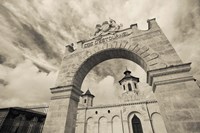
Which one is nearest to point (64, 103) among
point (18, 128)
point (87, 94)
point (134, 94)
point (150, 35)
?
point (150, 35)

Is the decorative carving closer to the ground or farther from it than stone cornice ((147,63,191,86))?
farther from it

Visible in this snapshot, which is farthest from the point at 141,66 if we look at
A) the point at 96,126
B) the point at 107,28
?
the point at 96,126

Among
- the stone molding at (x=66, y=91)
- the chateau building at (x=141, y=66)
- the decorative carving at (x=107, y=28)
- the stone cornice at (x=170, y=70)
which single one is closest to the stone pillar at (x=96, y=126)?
the chateau building at (x=141, y=66)

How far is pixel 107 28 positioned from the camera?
7.43 m

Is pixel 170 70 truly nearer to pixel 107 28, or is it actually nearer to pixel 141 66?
pixel 141 66

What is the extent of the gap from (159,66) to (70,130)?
5086 millimetres

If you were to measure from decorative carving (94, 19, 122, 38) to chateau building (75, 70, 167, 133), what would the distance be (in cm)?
2081

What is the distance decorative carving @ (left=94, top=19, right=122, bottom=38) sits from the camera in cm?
724

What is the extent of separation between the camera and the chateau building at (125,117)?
21.5 m

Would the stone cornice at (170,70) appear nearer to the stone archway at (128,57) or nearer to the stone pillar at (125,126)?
the stone archway at (128,57)

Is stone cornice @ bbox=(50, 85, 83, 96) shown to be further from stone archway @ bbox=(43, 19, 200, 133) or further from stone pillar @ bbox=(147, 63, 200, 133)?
stone pillar @ bbox=(147, 63, 200, 133)

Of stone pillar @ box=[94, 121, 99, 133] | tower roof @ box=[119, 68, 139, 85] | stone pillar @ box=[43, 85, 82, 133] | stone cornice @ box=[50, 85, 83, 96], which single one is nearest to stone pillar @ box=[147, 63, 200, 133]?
stone cornice @ box=[50, 85, 83, 96]

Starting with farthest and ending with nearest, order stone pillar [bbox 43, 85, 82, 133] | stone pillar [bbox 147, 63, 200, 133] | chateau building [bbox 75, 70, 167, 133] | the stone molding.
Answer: chateau building [bbox 75, 70, 167, 133]
the stone molding
stone pillar [bbox 43, 85, 82, 133]
stone pillar [bbox 147, 63, 200, 133]

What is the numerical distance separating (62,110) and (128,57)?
4641 mm
